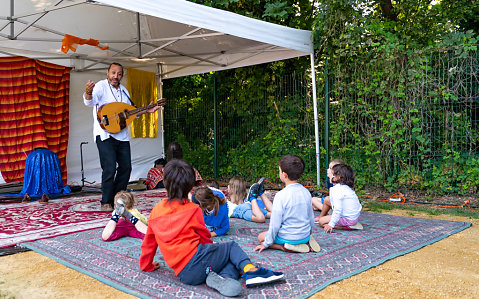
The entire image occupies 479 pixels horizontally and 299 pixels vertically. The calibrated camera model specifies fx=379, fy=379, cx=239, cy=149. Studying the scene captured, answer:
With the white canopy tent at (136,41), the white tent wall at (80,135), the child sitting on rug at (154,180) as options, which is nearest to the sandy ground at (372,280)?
the white canopy tent at (136,41)

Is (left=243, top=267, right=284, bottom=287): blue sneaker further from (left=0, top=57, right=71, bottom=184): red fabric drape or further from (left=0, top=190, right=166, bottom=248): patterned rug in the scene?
(left=0, top=57, right=71, bottom=184): red fabric drape

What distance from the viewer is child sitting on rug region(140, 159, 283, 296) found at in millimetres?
2209

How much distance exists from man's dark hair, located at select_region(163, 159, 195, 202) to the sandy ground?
63 cm

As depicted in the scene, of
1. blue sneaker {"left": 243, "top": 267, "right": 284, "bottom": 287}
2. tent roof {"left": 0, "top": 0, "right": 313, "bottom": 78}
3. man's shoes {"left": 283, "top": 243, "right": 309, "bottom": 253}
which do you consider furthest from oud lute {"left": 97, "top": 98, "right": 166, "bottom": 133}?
blue sneaker {"left": 243, "top": 267, "right": 284, "bottom": 287}

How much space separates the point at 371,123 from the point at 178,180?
4568mm

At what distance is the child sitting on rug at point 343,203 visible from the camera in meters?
3.59

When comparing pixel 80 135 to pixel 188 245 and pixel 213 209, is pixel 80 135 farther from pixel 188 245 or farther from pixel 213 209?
pixel 188 245

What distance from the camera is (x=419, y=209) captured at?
5.00 m

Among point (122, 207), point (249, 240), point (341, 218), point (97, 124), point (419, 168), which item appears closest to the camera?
point (122, 207)

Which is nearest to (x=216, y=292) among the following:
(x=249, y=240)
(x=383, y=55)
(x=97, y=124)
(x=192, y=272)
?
(x=192, y=272)

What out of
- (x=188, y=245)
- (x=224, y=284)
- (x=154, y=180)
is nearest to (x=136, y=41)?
(x=154, y=180)

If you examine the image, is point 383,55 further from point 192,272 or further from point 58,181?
point 58,181

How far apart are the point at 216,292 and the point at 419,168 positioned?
4.54 metres

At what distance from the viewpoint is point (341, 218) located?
3.70m
